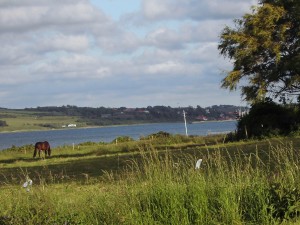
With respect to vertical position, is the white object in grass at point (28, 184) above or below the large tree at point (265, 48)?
below

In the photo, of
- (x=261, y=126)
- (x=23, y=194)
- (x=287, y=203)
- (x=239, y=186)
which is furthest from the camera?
(x=261, y=126)

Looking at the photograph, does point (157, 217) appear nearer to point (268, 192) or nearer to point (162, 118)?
point (268, 192)

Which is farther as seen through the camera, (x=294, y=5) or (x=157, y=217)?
(x=294, y=5)

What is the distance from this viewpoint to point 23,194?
934 centimetres

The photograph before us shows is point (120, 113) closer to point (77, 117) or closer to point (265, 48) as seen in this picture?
point (77, 117)

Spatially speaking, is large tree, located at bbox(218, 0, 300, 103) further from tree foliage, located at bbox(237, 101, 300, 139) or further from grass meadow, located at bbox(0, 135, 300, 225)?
grass meadow, located at bbox(0, 135, 300, 225)

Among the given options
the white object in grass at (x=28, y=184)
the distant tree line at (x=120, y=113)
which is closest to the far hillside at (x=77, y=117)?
the distant tree line at (x=120, y=113)

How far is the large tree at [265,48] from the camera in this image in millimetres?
36281

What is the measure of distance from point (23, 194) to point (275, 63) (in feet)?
98.3

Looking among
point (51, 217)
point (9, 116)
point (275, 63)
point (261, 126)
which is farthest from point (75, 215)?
point (9, 116)

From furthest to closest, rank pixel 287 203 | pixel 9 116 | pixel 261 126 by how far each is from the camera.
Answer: pixel 9 116, pixel 261 126, pixel 287 203

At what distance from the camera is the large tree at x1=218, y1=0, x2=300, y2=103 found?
36.3 meters

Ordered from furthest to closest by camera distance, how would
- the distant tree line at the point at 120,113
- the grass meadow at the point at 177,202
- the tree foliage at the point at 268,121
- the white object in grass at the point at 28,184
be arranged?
the distant tree line at the point at 120,113 → the tree foliage at the point at 268,121 → the white object in grass at the point at 28,184 → the grass meadow at the point at 177,202

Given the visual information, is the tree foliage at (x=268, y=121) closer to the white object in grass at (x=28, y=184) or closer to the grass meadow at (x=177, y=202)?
the grass meadow at (x=177, y=202)
